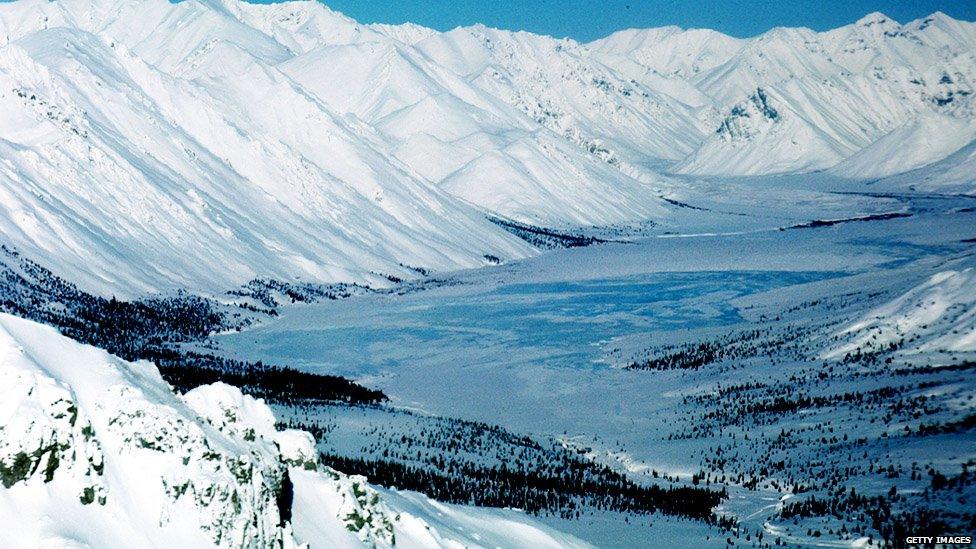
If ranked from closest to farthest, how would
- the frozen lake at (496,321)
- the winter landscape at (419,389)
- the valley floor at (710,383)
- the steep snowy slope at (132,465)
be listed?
the steep snowy slope at (132,465) → the winter landscape at (419,389) → the valley floor at (710,383) → the frozen lake at (496,321)

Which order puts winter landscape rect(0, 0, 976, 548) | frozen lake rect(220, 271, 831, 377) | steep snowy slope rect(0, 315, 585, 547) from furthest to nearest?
1. frozen lake rect(220, 271, 831, 377)
2. winter landscape rect(0, 0, 976, 548)
3. steep snowy slope rect(0, 315, 585, 547)

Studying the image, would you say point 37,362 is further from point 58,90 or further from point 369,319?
point 58,90

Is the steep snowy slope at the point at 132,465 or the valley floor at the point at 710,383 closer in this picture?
the steep snowy slope at the point at 132,465

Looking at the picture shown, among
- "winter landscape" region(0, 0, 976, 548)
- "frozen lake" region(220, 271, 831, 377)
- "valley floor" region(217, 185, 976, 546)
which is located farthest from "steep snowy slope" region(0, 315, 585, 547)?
"frozen lake" region(220, 271, 831, 377)

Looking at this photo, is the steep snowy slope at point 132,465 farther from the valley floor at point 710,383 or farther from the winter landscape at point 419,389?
the valley floor at point 710,383

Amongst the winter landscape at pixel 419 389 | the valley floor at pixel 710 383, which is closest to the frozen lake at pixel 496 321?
the valley floor at pixel 710 383

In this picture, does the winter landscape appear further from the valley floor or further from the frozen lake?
the frozen lake

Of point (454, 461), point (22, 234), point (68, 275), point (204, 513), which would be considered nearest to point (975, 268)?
point (454, 461)

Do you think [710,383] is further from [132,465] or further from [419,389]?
[132,465]

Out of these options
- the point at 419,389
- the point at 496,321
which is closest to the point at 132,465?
the point at 419,389
